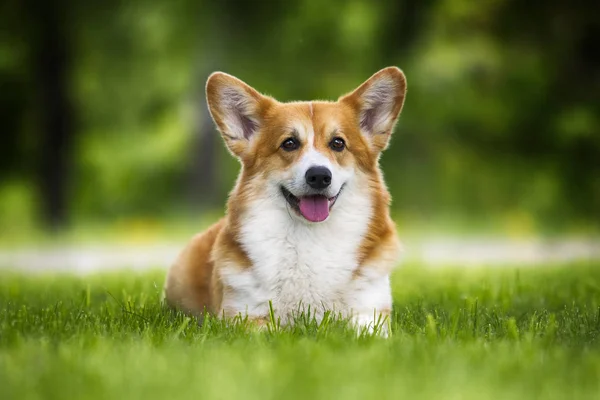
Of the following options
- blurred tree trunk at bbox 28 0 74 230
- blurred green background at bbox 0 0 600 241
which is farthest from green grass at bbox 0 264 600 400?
blurred tree trunk at bbox 28 0 74 230

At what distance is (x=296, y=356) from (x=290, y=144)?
129cm

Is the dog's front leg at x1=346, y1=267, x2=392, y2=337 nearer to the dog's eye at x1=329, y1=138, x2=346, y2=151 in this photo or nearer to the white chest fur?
the white chest fur

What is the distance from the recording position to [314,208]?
149 inches

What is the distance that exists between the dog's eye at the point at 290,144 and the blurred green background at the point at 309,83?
825 cm

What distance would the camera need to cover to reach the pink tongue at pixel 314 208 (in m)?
3.77

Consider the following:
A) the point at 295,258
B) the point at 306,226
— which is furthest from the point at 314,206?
the point at 295,258

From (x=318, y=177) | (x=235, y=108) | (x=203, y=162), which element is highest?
(x=203, y=162)

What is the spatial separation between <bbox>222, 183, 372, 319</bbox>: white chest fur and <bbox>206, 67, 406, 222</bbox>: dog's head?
8cm

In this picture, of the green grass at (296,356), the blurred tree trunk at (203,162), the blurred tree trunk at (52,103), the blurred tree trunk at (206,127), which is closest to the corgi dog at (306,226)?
the green grass at (296,356)

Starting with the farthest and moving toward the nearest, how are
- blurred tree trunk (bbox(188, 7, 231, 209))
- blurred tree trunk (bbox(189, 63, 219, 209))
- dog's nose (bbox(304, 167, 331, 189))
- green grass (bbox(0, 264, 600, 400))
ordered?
blurred tree trunk (bbox(189, 63, 219, 209)), blurred tree trunk (bbox(188, 7, 231, 209)), dog's nose (bbox(304, 167, 331, 189)), green grass (bbox(0, 264, 600, 400))

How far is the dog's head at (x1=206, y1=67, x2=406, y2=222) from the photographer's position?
12.4 feet

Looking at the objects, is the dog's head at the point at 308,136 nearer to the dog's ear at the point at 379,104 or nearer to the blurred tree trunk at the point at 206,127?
the dog's ear at the point at 379,104

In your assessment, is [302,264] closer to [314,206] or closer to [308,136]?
[314,206]

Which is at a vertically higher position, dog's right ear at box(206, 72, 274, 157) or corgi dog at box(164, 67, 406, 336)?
dog's right ear at box(206, 72, 274, 157)
